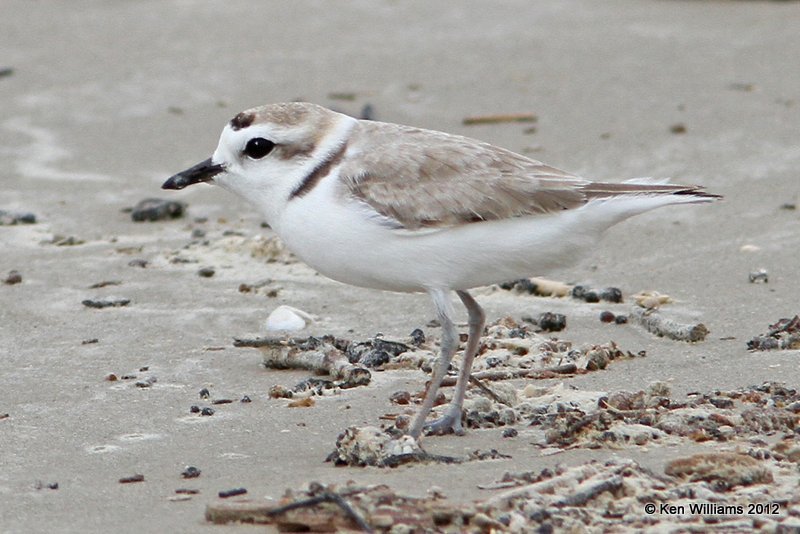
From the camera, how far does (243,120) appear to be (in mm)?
5125

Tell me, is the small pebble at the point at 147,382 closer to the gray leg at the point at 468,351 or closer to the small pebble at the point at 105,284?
the gray leg at the point at 468,351

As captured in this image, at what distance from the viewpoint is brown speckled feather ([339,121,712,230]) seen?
490 centimetres

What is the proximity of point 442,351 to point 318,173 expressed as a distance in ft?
2.79

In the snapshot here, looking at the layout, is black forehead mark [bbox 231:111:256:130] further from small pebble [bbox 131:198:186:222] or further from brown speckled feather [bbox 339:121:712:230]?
small pebble [bbox 131:198:186:222]

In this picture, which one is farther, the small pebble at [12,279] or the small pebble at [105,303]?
the small pebble at [12,279]

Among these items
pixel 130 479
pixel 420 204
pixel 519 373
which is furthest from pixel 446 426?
pixel 130 479

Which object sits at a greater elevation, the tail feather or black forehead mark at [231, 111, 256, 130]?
black forehead mark at [231, 111, 256, 130]

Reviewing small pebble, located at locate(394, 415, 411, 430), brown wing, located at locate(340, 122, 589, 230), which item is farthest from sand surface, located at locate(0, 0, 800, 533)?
brown wing, located at locate(340, 122, 589, 230)

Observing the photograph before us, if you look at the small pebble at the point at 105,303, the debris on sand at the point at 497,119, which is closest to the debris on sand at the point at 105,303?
the small pebble at the point at 105,303

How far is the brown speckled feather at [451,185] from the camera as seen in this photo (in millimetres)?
4898

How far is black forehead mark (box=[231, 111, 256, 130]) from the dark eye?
0.07 meters

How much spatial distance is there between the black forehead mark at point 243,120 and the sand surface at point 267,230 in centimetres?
116

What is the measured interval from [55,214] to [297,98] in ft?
Answer: 8.04

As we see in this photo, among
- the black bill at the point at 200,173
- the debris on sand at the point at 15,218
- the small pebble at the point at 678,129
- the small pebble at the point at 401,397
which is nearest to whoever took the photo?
the black bill at the point at 200,173
